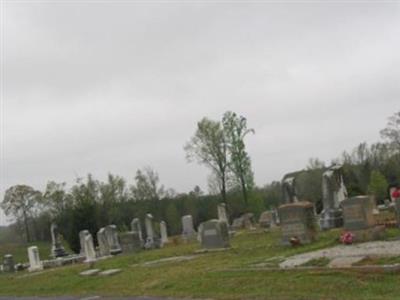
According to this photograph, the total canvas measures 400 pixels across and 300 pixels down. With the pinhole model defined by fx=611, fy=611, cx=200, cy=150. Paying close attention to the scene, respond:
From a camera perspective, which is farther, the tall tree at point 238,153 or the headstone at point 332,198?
the tall tree at point 238,153

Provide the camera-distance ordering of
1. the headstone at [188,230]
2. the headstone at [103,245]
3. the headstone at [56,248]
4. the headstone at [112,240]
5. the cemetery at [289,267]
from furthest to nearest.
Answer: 1. the headstone at [188,230]
2. the headstone at [56,248]
3. the headstone at [112,240]
4. the headstone at [103,245]
5. the cemetery at [289,267]

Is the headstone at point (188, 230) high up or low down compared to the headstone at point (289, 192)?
down

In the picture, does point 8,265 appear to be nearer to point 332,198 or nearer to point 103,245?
point 103,245

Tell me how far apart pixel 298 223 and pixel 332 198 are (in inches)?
262

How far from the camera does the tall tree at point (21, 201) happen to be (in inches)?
2936

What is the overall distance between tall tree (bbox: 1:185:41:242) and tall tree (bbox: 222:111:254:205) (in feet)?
87.8

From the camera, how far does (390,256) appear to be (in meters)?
13.3

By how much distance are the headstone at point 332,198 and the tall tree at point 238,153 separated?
101ft

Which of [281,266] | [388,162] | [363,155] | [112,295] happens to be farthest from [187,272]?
[363,155]

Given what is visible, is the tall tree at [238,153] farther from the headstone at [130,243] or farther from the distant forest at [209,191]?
the headstone at [130,243]

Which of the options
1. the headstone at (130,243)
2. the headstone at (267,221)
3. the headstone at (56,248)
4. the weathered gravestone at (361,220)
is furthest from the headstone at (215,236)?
the headstone at (56,248)

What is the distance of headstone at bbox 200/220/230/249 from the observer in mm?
24109

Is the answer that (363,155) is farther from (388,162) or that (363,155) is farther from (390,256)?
(390,256)

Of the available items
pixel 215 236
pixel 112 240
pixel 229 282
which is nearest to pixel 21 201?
pixel 112 240
